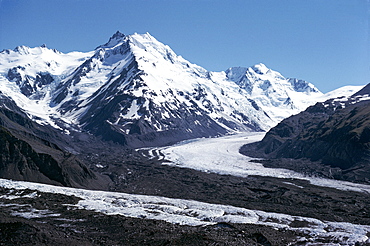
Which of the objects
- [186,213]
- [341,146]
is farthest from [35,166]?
[341,146]

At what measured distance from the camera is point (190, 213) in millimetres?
70000

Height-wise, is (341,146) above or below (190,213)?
above

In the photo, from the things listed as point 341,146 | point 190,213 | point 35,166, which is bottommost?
point 190,213

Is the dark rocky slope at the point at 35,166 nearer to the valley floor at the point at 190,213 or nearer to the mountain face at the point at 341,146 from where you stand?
the valley floor at the point at 190,213

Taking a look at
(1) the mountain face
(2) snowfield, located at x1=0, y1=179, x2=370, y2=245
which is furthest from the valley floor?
(1) the mountain face

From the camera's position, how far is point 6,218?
53438mm

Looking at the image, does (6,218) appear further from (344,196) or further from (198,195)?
(344,196)

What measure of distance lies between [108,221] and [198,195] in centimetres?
3545

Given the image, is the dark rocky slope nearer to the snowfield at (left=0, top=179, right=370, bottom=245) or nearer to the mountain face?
the snowfield at (left=0, top=179, right=370, bottom=245)

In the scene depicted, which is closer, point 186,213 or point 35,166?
point 186,213

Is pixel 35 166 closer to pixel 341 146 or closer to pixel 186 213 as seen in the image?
pixel 186 213

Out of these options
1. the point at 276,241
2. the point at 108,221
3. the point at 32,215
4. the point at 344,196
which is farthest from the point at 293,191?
the point at 32,215

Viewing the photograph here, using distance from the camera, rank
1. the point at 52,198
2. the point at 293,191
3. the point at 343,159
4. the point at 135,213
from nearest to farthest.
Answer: the point at 135,213 → the point at 52,198 → the point at 293,191 → the point at 343,159

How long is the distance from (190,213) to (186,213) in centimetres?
74
